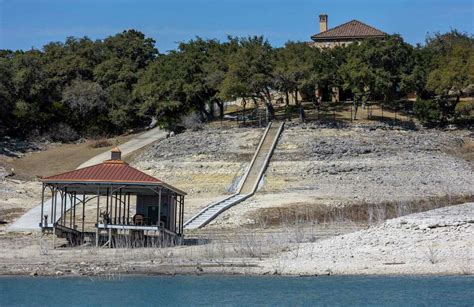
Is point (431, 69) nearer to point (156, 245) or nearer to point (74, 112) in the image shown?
point (74, 112)

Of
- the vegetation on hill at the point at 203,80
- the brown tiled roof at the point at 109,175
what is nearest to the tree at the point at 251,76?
the vegetation on hill at the point at 203,80

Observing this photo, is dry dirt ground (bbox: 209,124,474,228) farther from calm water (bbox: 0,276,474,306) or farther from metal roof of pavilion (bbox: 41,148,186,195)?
calm water (bbox: 0,276,474,306)

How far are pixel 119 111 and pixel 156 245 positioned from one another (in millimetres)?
49433

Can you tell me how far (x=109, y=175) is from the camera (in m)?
50.6

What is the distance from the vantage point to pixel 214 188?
2876 inches

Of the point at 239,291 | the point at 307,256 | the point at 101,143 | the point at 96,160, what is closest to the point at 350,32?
the point at 101,143

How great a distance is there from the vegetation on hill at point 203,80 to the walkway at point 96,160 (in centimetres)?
179

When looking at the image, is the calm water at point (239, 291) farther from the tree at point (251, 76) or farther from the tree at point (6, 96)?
the tree at point (6, 96)

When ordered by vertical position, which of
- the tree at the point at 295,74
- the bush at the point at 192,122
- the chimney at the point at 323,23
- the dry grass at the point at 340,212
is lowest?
the dry grass at the point at 340,212

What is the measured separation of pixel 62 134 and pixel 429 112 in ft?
105

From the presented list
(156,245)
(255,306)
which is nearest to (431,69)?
(156,245)

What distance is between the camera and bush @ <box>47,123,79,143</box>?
97188 millimetres

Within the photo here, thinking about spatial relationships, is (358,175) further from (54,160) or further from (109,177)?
(109,177)

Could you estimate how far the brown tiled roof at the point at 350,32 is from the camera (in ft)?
365
